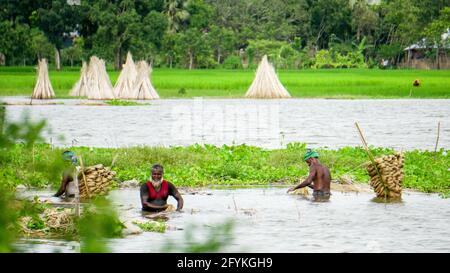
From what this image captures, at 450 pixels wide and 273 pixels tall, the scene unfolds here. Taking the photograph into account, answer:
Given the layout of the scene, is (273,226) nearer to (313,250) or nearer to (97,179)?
(313,250)

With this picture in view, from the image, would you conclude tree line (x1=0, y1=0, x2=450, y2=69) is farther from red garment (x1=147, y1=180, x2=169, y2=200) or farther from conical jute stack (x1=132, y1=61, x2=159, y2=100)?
red garment (x1=147, y1=180, x2=169, y2=200)

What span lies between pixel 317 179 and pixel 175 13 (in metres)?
59.3

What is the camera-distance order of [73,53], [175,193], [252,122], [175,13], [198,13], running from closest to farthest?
[175,193]
[252,122]
[198,13]
[175,13]
[73,53]

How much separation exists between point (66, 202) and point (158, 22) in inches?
1957

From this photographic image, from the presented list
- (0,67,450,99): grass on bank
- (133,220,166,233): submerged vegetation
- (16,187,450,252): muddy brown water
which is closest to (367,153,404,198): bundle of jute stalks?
(16,187,450,252): muddy brown water

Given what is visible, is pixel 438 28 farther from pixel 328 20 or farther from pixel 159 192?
pixel 159 192

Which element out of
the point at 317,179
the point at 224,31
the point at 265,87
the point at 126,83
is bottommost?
the point at 265,87

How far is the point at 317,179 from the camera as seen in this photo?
556 inches

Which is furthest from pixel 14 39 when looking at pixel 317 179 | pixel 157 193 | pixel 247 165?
pixel 157 193

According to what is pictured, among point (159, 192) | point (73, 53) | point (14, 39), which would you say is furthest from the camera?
point (73, 53)

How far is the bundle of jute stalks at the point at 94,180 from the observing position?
13148 mm

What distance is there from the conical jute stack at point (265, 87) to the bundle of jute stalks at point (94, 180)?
30.0 meters

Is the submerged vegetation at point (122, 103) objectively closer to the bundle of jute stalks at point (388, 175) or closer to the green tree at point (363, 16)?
the bundle of jute stalks at point (388, 175)
